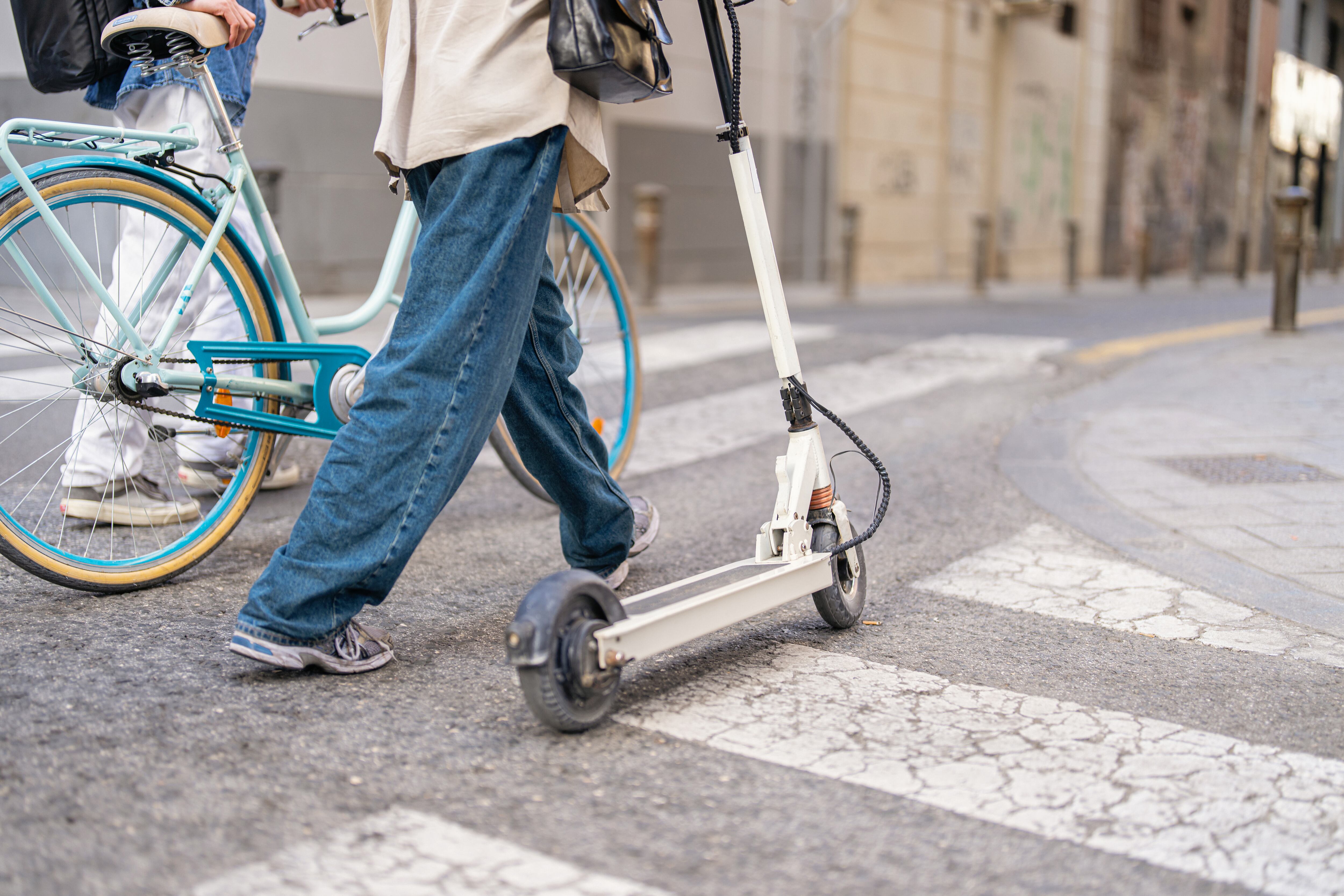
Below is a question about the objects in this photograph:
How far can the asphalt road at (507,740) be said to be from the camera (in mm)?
1438

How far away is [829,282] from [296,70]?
8466 millimetres

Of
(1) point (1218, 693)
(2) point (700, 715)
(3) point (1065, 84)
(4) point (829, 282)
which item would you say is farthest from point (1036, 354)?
(3) point (1065, 84)

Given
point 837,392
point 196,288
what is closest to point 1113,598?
point 196,288

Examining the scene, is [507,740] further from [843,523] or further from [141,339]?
[141,339]

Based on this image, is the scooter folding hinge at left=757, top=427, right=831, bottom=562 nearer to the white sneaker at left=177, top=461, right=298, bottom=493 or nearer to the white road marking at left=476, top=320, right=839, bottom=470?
the white sneaker at left=177, top=461, right=298, bottom=493

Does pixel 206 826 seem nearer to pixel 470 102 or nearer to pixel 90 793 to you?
pixel 90 793

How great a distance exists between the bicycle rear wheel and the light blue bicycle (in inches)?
15.8

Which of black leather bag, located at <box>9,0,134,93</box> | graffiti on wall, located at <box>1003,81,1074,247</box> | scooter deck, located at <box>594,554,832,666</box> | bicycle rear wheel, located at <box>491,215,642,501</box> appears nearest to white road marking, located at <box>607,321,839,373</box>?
bicycle rear wheel, located at <box>491,215,642,501</box>

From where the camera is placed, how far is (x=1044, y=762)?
5.80 feet

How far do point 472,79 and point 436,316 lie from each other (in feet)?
1.26

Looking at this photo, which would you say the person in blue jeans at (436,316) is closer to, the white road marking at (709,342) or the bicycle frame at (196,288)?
the bicycle frame at (196,288)

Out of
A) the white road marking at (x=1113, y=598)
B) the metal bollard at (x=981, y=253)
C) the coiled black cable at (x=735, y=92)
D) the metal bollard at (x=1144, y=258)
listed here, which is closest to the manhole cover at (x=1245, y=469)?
the white road marking at (x=1113, y=598)

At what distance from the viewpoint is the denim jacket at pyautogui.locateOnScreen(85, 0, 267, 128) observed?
2791 mm

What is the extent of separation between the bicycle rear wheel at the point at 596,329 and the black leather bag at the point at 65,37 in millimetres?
1083
